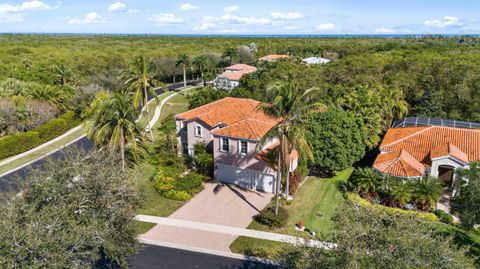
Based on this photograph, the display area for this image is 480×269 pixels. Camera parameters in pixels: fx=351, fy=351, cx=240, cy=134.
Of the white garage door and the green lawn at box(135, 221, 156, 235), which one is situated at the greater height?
the white garage door

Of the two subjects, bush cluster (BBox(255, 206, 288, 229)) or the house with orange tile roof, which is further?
the house with orange tile roof

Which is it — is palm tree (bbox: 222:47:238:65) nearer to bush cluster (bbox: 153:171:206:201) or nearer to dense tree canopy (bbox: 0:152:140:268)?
bush cluster (bbox: 153:171:206:201)

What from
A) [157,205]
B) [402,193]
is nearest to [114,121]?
[157,205]

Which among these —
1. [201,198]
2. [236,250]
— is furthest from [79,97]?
[236,250]

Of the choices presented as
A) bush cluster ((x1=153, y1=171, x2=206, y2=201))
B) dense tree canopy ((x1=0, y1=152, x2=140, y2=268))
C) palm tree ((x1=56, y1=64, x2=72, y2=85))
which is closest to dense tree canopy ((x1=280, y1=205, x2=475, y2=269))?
dense tree canopy ((x1=0, y1=152, x2=140, y2=268))

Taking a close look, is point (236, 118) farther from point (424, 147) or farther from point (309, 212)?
point (424, 147)

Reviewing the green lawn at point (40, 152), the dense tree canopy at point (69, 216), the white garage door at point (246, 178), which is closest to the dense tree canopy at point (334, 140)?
the white garage door at point (246, 178)

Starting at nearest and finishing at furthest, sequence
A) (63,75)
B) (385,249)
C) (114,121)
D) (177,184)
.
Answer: (385,249)
(114,121)
(177,184)
(63,75)

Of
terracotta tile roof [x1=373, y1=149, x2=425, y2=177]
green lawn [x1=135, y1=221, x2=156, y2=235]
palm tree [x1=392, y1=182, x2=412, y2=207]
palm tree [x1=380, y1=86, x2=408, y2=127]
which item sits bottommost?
green lawn [x1=135, y1=221, x2=156, y2=235]

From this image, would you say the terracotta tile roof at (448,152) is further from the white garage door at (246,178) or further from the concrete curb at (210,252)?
the concrete curb at (210,252)
